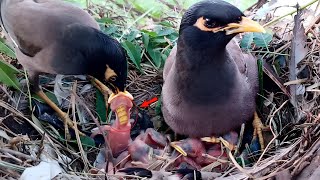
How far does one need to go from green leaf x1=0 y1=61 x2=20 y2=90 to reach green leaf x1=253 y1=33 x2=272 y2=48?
1.19 meters

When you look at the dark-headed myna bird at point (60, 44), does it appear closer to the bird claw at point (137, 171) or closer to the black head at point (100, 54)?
the black head at point (100, 54)

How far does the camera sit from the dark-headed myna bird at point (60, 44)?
9.73 feet

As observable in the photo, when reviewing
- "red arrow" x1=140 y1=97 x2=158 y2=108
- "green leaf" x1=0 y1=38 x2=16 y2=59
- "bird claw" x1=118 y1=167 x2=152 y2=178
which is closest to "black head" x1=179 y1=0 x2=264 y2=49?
"bird claw" x1=118 y1=167 x2=152 y2=178

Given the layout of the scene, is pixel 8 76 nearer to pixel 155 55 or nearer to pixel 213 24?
pixel 155 55

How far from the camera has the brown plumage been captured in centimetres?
263

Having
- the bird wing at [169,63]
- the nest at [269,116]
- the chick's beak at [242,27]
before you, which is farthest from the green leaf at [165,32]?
the chick's beak at [242,27]

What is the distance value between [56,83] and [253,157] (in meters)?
1.12

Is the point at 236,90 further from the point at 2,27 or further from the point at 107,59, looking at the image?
the point at 2,27

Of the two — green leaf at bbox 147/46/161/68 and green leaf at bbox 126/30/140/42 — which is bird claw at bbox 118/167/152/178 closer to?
green leaf at bbox 147/46/161/68

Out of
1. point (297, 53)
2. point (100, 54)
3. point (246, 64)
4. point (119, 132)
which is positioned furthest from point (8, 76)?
point (297, 53)

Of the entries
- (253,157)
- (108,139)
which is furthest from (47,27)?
(253,157)

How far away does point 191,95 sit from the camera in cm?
286

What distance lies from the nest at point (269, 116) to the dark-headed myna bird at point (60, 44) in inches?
6.0

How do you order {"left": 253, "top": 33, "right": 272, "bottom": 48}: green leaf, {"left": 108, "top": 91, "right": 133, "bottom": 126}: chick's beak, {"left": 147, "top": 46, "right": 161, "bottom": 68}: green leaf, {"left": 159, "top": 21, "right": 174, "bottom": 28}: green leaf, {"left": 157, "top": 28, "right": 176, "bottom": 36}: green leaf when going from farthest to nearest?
1. {"left": 159, "top": 21, "right": 174, "bottom": 28}: green leaf
2. {"left": 157, "top": 28, "right": 176, "bottom": 36}: green leaf
3. {"left": 147, "top": 46, "right": 161, "bottom": 68}: green leaf
4. {"left": 253, "top": 33, "right": 272, "bottom": 48}: green leaf
5. {"left": 108, "top": 91, "right": 133, "bottom": 126}: chick's beak
